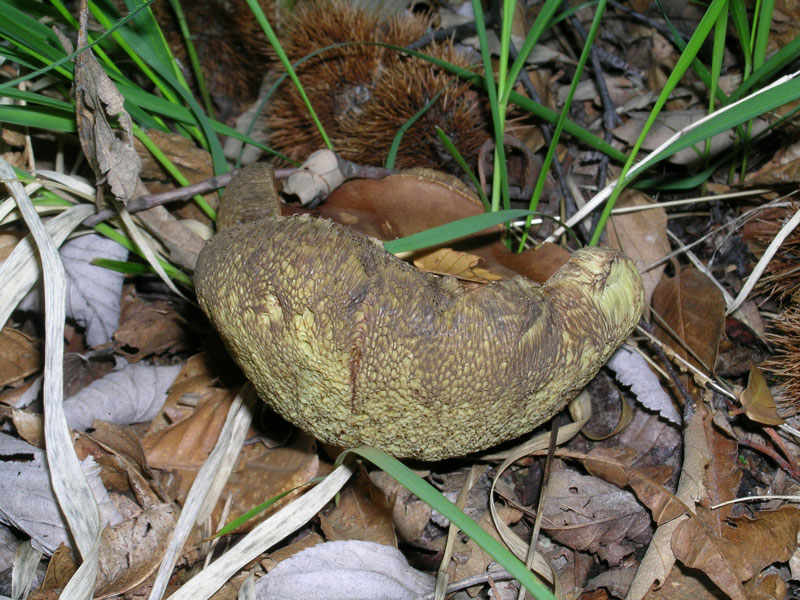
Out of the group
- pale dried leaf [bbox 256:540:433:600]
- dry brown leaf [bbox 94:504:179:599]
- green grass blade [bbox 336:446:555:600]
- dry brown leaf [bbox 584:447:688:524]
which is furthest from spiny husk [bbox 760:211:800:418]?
dry brown leaf [bbox 94:504:179:599]

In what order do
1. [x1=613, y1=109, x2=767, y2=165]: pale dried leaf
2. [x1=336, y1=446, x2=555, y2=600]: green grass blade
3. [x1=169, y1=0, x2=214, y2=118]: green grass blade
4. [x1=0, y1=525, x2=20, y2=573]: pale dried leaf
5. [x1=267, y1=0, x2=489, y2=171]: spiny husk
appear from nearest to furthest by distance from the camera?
[x1=336, y1=446, x2=555, y2=600]: green grass blade, [x1=0, y1=525, x2=20, y2=573]: pale dried leaf, [x1=267, y1=0, x2=489, y2=171]: spiny husk, [x1=613, y1=109, x2=767, y2=165]: pale dried leaf, [x1=169, y1=0, x2=214, y2=118]: green grass blade

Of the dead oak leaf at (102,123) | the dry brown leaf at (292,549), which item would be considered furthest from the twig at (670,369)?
the dead oak leaf at (102,123)

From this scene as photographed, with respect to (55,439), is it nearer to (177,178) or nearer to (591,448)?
(177,178)

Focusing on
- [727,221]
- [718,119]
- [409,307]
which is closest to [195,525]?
[409,307]

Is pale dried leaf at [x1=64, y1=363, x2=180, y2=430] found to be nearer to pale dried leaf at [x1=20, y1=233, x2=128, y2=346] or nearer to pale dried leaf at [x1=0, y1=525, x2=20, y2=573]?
pale dried leaf at [x1=20, y1=233, x2=128, y2=346]

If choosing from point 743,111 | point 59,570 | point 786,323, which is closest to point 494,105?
point 743,111

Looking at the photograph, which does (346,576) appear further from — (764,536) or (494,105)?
(494,105)

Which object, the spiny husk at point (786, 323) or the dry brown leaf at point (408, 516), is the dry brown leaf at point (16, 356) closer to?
the dry brown leaf at point (408, 516)
